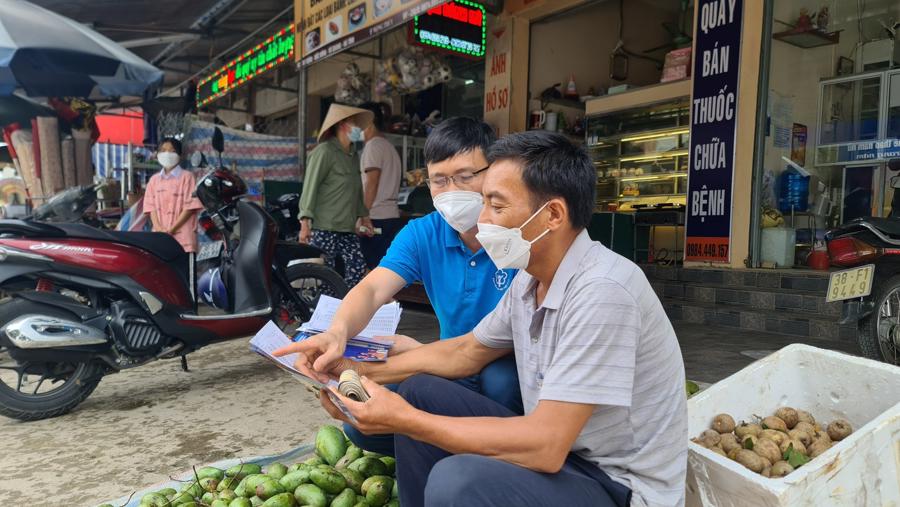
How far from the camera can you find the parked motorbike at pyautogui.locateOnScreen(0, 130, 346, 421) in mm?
2988

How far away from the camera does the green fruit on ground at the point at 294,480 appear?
1.79 metres

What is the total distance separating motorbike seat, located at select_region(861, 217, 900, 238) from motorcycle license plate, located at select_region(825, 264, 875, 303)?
243mm

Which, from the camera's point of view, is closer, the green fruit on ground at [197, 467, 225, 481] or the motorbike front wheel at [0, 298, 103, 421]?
the green fruit on ground at [197, 467, 225, 481]

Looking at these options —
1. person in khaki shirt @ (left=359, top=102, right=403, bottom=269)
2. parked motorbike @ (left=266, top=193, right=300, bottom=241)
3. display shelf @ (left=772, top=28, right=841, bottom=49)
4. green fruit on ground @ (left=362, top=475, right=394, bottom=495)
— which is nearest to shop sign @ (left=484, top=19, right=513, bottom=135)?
person in khaki shirt @ (left=359, top=102, right=403, bottom=269)

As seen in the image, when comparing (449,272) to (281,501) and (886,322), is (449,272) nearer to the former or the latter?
(281,501)

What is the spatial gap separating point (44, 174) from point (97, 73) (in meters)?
3.10

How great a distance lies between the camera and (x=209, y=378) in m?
3.84

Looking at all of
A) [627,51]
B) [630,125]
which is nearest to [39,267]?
[630,125]

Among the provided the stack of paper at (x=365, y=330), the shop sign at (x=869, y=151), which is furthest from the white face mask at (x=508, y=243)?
the shop sign at (x=869, y=151)

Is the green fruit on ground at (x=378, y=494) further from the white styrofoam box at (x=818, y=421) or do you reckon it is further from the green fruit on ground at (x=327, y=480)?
the white styrofoam box at (x=818, y=421)

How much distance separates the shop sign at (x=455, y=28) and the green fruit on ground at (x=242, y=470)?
5223mm

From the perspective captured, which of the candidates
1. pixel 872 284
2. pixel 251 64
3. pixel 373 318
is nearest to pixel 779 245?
pixel 872 284

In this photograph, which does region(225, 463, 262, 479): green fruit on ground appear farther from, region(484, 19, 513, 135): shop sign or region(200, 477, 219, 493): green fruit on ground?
region(484, 19, 513, 135): shop sign

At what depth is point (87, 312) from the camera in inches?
125
